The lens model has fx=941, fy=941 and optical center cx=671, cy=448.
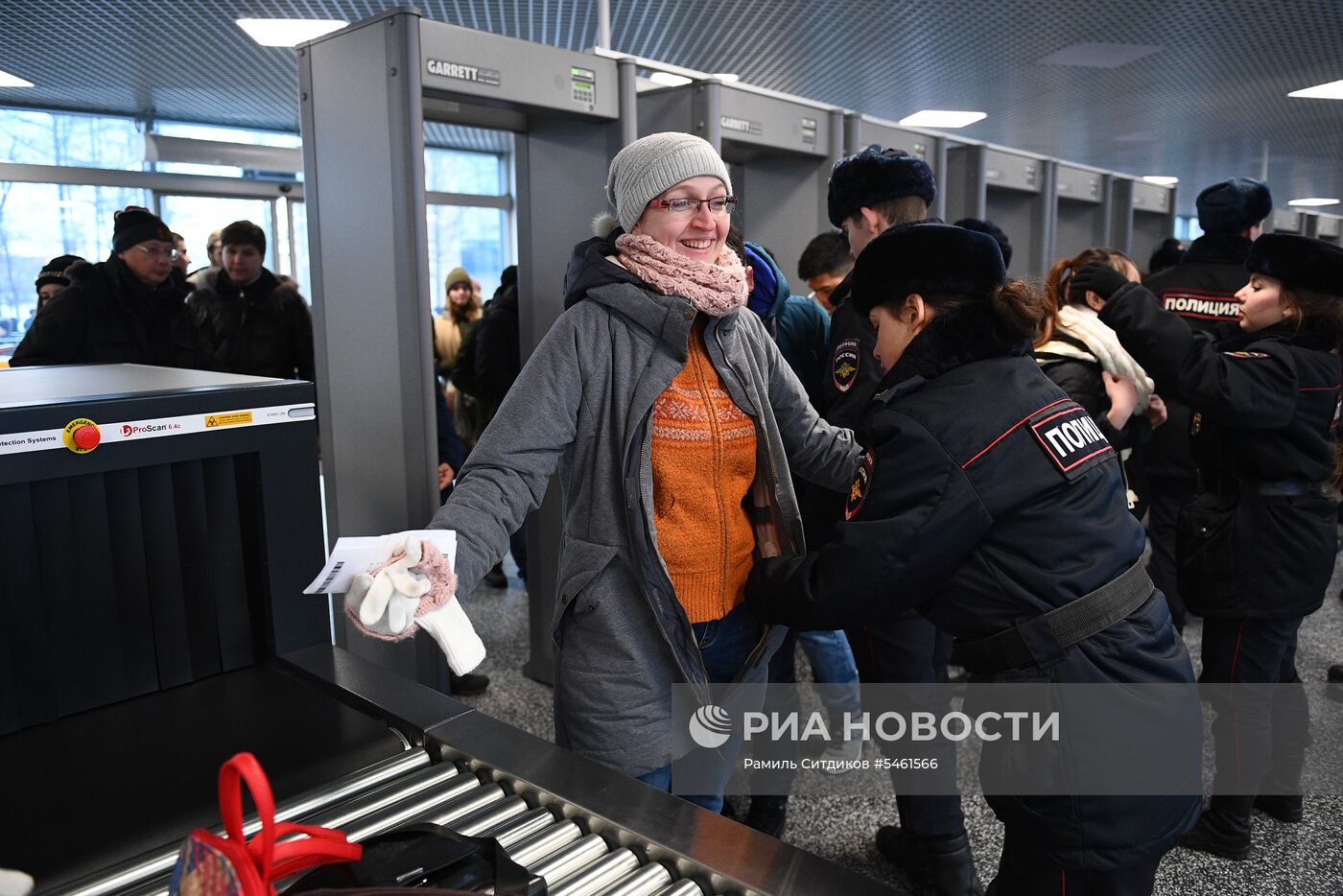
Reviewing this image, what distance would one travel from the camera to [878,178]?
7.54 feet

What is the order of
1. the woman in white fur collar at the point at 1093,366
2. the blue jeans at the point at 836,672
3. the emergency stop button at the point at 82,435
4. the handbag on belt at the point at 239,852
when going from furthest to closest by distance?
1. the blue jeans at the point at 836,672
2. the woman in white fur collar at the point at 1093,366
3. the emergency stop button at the point at 82,435
4. the handbag on belt at the point at 239,852

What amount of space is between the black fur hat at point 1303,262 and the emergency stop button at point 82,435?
7.95ft

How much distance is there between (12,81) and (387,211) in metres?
5.92

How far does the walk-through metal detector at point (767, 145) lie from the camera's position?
331 centimetres

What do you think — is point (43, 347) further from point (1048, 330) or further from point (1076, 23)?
point (1076, 23)

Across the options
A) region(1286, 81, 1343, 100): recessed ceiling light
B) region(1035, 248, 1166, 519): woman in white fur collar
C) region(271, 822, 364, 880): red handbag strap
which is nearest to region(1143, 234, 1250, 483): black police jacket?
region(1035, 248, 1166, 519): woman in white fur collar

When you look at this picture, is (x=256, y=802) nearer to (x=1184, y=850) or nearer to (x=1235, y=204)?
(x=1184, y=850)

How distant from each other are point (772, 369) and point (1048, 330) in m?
1.21

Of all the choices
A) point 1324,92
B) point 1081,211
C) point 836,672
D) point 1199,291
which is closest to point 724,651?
point 836,672

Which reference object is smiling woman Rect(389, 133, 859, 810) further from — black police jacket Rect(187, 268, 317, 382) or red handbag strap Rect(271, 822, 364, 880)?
black police jacket Rect(187, 268, 317, 382)

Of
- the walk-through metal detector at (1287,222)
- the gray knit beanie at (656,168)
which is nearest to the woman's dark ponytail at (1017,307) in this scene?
the gray knit beanie at (656,168)

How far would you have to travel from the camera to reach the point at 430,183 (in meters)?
10.0

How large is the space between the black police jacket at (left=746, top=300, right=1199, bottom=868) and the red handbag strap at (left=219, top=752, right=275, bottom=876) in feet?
2.95

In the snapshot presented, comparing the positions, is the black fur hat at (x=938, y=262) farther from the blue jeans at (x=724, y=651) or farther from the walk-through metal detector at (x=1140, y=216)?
the walk-through metal detector at (x=1140, y=216)
